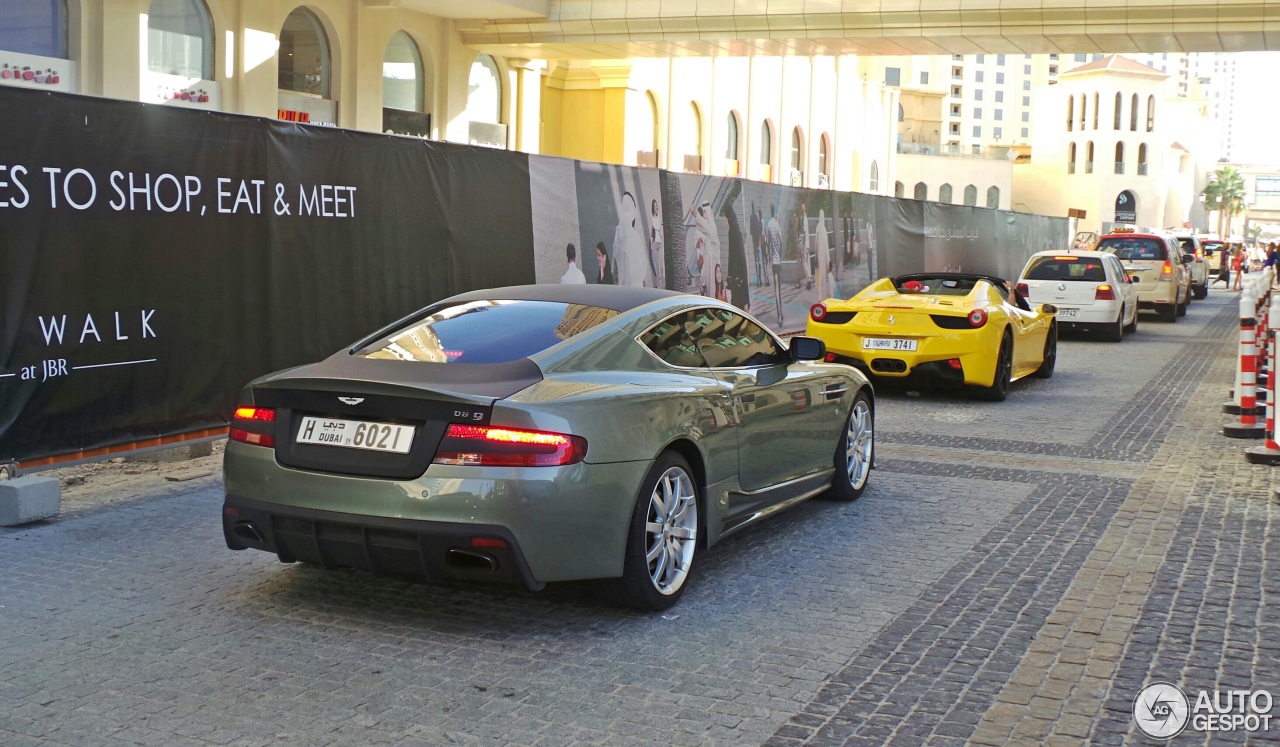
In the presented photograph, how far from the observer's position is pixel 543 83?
33.4 metres

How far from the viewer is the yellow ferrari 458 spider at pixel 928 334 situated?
12.7 meters

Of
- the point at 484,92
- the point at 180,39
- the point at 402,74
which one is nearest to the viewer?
the point at 180,39

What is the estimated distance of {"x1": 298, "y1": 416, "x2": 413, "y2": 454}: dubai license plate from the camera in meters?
5.07

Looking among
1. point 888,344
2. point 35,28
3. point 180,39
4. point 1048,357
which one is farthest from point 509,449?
point 180,39

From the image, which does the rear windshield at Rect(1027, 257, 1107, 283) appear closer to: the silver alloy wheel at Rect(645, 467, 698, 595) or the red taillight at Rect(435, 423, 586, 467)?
the silver alloy wheel at Rect(645, 467, 698, 595)

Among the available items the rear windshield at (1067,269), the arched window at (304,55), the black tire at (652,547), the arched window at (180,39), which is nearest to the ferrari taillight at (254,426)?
the black tire at (652,547)

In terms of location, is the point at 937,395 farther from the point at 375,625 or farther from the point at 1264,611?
the point at 375,625

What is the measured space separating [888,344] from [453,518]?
8.50 metres

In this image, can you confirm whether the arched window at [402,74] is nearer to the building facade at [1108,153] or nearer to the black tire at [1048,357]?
the black tire at [1048,357]

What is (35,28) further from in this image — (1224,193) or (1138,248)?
(1224,193)

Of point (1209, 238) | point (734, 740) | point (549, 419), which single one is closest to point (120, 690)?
point (549, 419)

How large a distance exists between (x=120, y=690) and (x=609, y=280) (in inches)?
361

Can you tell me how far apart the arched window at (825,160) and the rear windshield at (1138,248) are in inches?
1041

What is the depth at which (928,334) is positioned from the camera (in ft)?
Answer: 41.7
